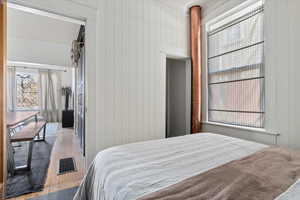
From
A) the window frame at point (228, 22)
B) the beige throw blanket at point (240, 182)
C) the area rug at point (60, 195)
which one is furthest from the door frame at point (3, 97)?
the window frame at point (228, 22)

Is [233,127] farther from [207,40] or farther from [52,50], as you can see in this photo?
[52,50]

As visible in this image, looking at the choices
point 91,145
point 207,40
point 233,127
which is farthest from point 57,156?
point 207,40

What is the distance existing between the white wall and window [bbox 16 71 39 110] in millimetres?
8527

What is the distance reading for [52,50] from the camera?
205 inches

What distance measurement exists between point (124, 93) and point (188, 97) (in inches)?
56.4

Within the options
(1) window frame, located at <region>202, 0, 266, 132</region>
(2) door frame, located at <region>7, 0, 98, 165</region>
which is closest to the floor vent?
(2) door frame, located at <region>7, 0, 98, 165</region>

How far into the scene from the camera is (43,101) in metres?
7.04

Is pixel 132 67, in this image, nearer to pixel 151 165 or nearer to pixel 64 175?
pixel 151 165

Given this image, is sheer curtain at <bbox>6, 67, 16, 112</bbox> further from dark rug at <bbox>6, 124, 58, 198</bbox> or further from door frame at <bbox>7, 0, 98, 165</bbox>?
door frame at <bbox>7, 0, 98, 165</bbox>

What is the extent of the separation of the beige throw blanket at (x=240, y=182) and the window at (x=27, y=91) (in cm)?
830

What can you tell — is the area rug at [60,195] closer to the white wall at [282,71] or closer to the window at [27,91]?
the white wall at [282,71]

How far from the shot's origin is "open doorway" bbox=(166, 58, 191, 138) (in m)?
3.07

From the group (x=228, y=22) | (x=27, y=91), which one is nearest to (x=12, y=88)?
(x=27, y=91)

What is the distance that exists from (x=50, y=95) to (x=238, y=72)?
315 inches
